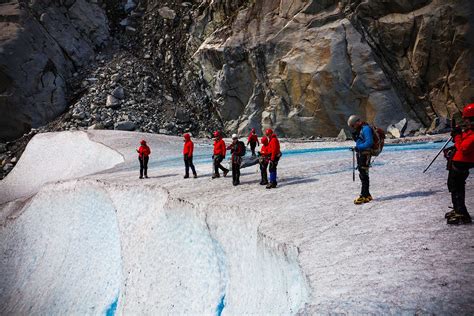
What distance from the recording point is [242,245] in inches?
338

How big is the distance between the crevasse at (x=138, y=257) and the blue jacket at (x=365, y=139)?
8.47 feet

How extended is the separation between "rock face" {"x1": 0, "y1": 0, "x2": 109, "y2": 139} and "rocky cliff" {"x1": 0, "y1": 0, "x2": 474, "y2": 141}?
0.12 metres

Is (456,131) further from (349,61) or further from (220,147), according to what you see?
(349,61)

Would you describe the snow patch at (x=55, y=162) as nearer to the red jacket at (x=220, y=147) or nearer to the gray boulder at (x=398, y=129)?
the red jacket at (x=220, y=147)

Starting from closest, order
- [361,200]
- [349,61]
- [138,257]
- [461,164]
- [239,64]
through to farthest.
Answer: [461,164] → [361,200] → [138,257] → [349,61] → [239,64]

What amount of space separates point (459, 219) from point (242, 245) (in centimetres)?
439

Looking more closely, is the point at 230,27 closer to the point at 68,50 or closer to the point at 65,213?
the point at 68,50

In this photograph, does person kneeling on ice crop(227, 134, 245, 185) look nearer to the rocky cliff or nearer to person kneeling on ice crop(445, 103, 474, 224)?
person kneeling on ice crop(445, 103, 474, 224)

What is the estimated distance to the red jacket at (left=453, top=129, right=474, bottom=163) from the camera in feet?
17.7

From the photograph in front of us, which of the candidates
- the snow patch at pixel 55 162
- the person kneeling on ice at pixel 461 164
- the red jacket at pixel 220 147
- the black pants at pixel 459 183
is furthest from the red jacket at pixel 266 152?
the snow patch at pixel 55 162

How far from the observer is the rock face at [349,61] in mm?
26969

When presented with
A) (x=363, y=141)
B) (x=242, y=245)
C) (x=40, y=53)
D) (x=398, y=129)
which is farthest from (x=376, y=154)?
(x=40, y=53)

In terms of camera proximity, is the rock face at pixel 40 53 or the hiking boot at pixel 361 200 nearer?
the hiking boot at pixel 361 200

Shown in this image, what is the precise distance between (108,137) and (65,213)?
1275 centimetres
